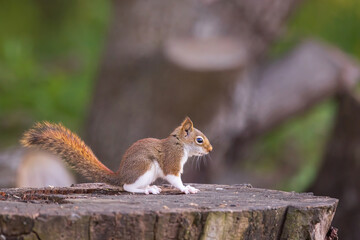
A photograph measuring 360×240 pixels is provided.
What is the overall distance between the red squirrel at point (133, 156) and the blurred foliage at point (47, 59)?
3.67 meters

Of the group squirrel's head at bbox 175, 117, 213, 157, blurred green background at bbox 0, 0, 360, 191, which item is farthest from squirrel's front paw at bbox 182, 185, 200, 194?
blurred green background at bbox 0, 0, 360, 191

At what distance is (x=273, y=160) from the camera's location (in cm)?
616

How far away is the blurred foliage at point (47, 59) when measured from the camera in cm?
606

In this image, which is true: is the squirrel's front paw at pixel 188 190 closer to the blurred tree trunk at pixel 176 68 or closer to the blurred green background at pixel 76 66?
the blurred tree trunk at pixel 176 68

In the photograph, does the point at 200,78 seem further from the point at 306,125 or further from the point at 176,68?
the point at 306,125

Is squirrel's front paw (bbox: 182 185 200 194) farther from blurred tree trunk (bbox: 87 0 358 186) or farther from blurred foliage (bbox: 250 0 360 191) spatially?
blurred foliage (bbox: 250 0 360 191)

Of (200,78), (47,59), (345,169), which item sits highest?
(47,59)

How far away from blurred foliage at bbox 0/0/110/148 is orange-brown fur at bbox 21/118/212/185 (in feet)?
12.0

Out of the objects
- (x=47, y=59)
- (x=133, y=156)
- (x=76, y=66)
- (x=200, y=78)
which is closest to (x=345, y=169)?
(x=200, y=78)

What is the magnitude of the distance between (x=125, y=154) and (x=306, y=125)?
4.56 metres

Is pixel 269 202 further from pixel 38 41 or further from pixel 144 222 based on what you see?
pixel 38 41

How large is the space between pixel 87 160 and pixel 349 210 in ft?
7.74

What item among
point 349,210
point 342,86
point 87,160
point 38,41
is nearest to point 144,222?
point 87,160

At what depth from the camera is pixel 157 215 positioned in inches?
65.7
